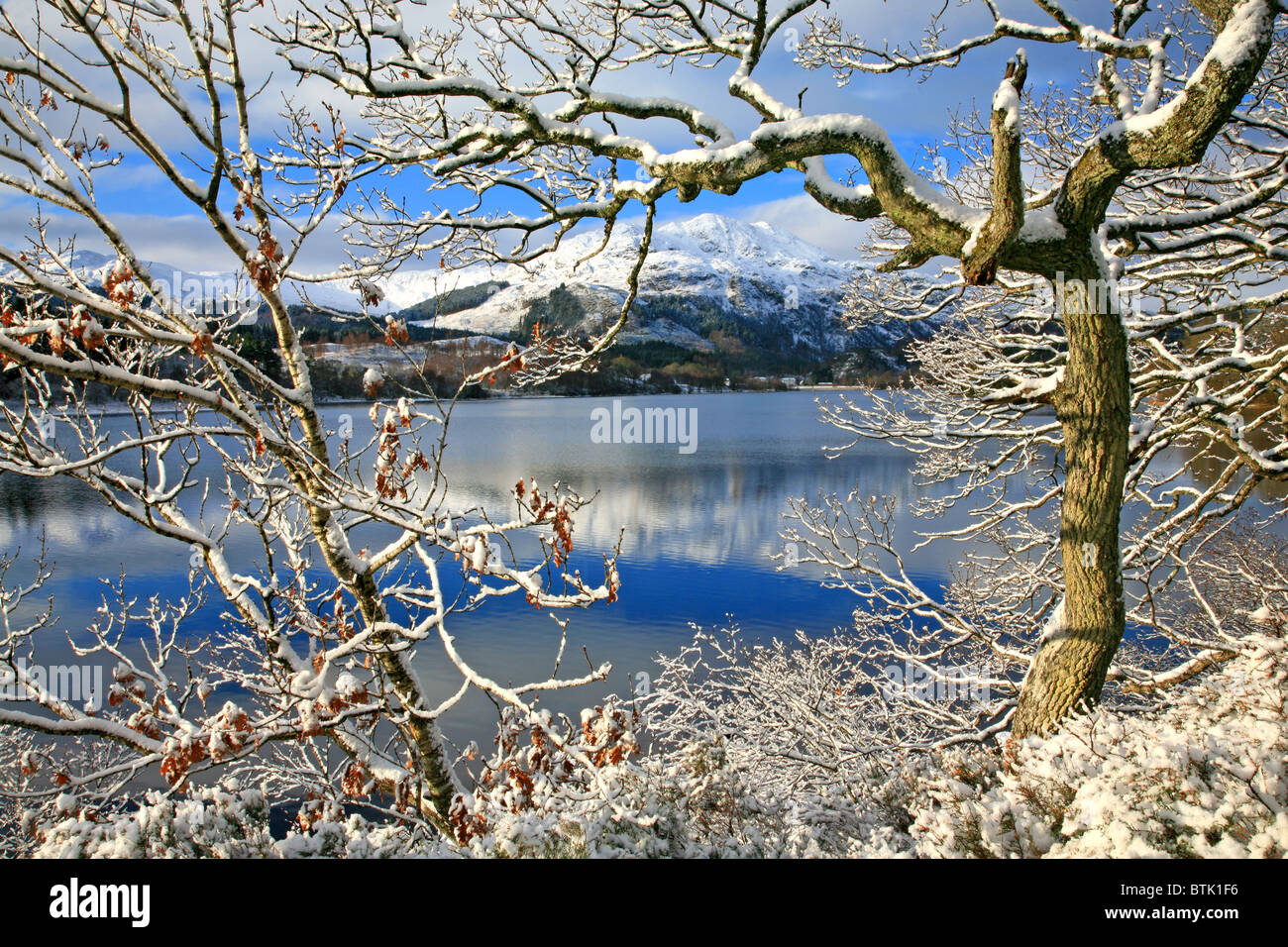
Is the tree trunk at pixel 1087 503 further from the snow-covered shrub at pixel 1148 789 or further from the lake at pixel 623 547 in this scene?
the lake at pixel 623 547

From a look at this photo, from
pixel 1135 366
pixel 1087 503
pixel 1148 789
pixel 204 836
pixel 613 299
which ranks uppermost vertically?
pixel 613 299

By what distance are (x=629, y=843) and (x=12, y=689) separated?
15.1ft

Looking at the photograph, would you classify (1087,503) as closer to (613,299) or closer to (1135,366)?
(1135,366)

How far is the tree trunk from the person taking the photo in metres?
4.09

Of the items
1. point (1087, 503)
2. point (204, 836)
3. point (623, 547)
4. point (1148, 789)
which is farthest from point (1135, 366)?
point (623, 547)

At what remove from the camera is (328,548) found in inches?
186

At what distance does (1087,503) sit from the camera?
432 centimetres

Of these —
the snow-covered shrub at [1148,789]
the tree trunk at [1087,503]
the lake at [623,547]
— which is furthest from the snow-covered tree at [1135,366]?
the lake at [623,547]

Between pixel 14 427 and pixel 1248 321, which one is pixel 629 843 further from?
pixel 1248 321

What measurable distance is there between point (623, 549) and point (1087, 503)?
17.3 meters

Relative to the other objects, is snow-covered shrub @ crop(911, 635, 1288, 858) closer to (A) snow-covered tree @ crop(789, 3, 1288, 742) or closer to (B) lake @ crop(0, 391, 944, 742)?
(A) snow-covered tree @ crop(789, 3, 1288, 742)

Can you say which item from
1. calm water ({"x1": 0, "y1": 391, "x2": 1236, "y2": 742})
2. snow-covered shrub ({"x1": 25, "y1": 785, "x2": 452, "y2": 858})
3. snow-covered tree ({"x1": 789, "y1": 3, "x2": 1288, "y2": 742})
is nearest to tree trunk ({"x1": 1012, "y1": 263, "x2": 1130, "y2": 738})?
snow-covered tree ({"x1": 789, "y1": 3, "x2": 1288, "y2": 742})

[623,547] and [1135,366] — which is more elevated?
[1135,366]

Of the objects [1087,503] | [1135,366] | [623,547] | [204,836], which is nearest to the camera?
[204,836]
